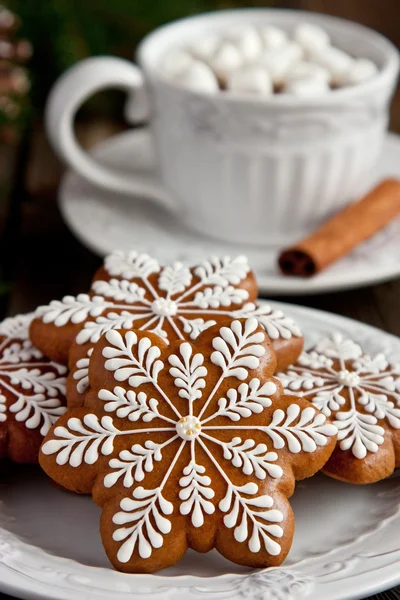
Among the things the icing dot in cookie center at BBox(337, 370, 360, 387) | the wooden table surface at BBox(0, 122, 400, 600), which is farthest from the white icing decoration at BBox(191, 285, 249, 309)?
the wooden table surface at BBox(0, 122, 400, 600)

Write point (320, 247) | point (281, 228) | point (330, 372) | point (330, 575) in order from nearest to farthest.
→ point (330, 575) < point (330, 372) < point (320, 247) < point (281, 228)

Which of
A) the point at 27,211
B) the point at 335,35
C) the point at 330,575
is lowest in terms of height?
the point at 27,211

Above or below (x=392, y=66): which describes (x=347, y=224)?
below

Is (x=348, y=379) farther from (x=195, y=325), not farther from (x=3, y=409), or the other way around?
(x=3, y=409)

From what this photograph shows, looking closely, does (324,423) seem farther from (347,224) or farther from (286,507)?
(347,224)

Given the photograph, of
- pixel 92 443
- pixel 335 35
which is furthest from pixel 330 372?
pixel 335 35

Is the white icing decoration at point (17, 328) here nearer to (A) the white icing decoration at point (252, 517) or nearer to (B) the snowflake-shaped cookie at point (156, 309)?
(B) the snowflake-shaped cookie at point (156, 309)
